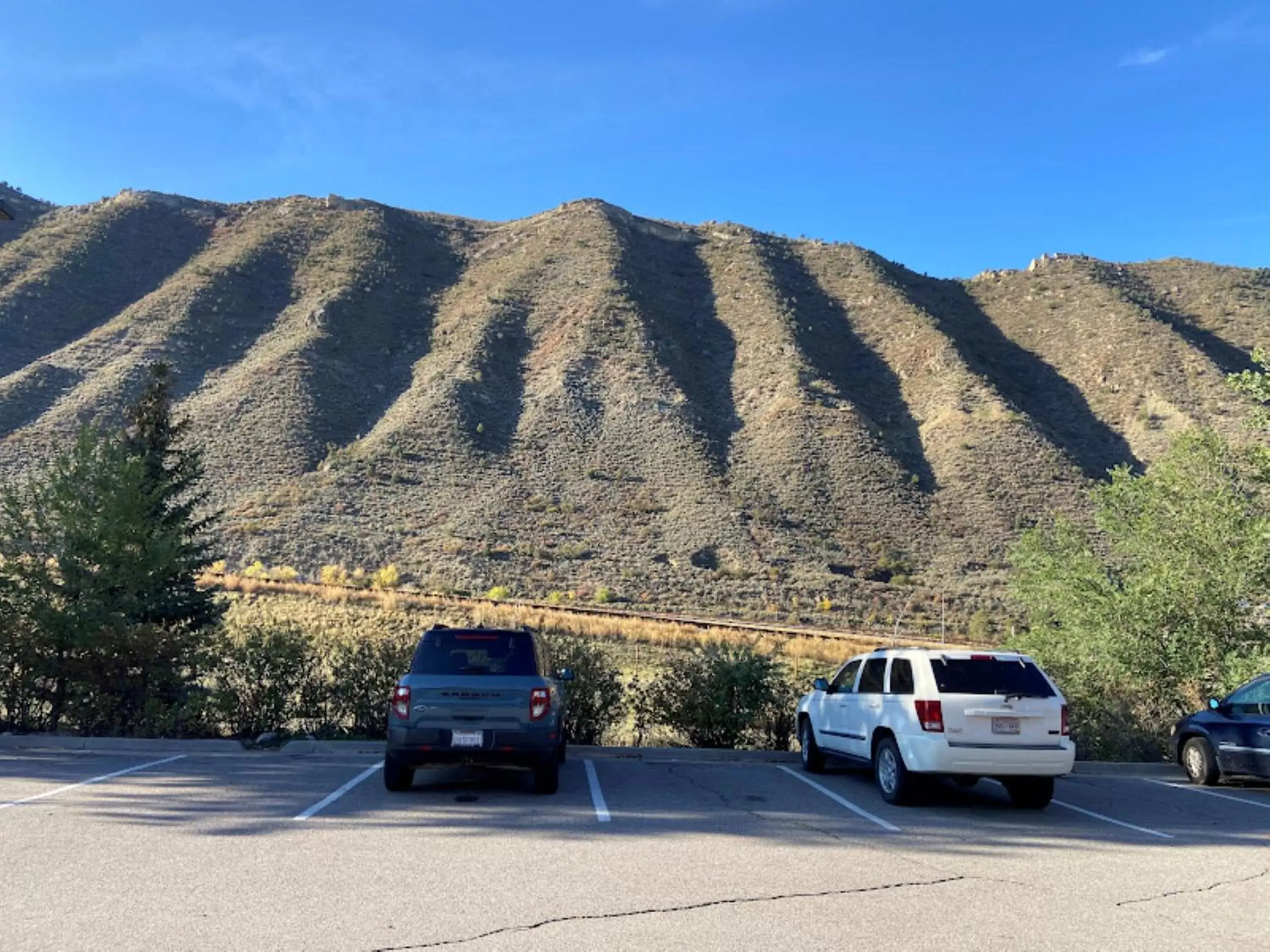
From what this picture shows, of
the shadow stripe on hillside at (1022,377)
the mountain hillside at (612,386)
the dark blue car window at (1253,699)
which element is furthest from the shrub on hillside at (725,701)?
the shadow stripe on hillside at (1022,377)

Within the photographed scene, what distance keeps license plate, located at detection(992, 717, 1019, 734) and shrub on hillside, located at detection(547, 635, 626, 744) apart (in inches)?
221

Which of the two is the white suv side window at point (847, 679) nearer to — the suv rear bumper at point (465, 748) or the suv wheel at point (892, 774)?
the suv wheel at point (892, 774)

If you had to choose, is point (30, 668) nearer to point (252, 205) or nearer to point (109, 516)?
point (109, 516)

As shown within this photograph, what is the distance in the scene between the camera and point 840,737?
10375 mm

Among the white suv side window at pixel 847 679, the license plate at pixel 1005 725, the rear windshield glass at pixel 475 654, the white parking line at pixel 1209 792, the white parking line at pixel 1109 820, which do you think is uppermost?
the rear windshield glass at pixel 475 654

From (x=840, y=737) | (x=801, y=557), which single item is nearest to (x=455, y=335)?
(x=801, y=557)

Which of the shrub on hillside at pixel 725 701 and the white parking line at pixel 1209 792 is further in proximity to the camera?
the shrub on hillside at pixel 725 701

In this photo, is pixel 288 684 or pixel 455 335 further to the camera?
pixel 455 335

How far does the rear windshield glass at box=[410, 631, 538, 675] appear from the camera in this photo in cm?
907

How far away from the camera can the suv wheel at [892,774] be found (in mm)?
8875

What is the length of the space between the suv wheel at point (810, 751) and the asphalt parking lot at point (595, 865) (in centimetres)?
101

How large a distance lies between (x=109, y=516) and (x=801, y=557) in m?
33.3

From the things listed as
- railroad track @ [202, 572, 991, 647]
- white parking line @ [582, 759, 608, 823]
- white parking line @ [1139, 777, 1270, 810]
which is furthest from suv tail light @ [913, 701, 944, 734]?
railroad track @ [202, 572, 991, 647]

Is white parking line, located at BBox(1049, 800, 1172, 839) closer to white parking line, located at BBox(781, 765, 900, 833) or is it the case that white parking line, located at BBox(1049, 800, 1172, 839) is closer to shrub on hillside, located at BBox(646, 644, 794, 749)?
white parking line, located at BBox(781, 765, 900, 833)
